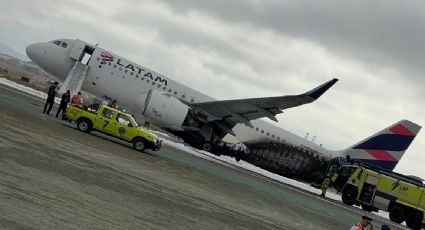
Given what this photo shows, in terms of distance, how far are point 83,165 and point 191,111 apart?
21427mm

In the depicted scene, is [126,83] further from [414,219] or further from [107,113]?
[414,219]

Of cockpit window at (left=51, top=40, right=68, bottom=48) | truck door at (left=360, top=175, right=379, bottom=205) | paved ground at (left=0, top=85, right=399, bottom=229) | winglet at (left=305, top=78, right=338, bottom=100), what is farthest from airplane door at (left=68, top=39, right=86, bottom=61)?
truck door at (left=360, top=175, right=379, bottom=205)

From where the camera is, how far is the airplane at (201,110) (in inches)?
1449

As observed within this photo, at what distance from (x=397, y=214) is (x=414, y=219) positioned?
3.44 feet

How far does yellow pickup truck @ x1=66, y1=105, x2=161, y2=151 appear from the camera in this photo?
2748 centimetres

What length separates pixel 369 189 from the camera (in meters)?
34.0

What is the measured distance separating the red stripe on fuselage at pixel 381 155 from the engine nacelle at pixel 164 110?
651 inches

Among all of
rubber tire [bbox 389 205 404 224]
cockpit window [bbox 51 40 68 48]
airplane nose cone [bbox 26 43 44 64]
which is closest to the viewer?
rubber tire [bbox 389 205 404 224]

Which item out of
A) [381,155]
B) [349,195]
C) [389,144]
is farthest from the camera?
[381,155]

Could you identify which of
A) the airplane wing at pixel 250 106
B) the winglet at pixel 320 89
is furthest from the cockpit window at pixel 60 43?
the winglet at pixel 320 89

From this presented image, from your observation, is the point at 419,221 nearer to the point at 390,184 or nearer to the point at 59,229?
the point at 390,184

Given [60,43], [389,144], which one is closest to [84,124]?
[60,43]

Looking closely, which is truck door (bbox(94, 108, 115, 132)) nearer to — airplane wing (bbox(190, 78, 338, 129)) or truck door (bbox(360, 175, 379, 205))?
airplane wing (bbox(190, 78, 338, 129))

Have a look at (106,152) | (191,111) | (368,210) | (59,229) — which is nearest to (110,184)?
(59,229)
